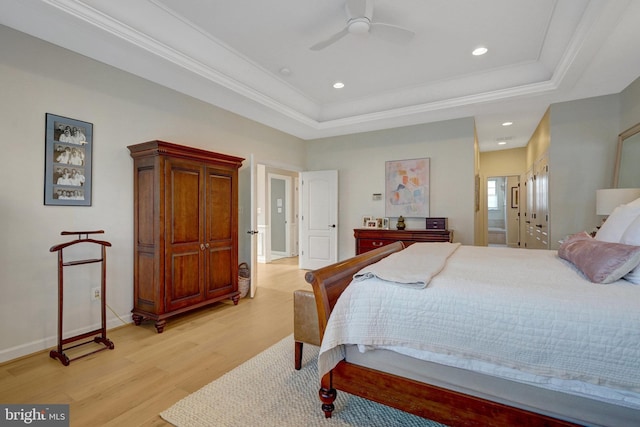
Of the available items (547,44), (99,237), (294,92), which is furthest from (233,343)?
(547,44)

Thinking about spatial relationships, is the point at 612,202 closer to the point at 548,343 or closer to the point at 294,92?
the point at 548,343

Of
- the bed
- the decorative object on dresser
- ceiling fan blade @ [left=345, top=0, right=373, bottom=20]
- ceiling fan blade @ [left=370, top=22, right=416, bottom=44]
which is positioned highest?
ceiling fan blade @ [left=345, top=0, right=373, bottom=20]

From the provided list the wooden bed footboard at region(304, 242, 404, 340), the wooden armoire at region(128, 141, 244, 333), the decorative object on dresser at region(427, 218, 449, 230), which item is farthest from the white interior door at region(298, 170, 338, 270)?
the wooden bed footboard at region(304, 242, 404, 340)

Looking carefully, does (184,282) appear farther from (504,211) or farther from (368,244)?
(504,211)

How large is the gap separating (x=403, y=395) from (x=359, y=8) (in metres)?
2.79

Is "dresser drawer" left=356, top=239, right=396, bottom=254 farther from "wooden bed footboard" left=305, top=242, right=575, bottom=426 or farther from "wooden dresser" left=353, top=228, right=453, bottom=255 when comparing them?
"wooden bed footboard" left=305, top=242, right=575, bottom=426

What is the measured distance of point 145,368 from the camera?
7.56ft

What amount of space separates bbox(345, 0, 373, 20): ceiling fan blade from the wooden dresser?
308 centimetres

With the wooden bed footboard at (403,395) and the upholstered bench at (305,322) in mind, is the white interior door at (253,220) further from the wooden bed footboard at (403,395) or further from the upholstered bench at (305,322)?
the wooden bed footboard at (403,395)

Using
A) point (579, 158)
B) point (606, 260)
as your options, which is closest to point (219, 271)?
point (606, 260)

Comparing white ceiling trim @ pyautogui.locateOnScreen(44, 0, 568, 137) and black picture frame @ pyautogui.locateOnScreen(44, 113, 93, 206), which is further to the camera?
black picture frame @ pyautogui.locateOnScreen(44, 113, 93, 206)

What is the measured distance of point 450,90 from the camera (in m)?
4.16

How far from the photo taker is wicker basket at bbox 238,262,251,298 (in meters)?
4.11

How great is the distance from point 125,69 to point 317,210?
148 inches
